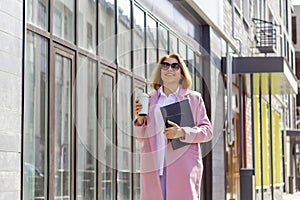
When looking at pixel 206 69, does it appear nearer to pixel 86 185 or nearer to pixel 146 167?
pixel 86 185

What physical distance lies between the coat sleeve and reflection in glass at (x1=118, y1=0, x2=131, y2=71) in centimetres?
401

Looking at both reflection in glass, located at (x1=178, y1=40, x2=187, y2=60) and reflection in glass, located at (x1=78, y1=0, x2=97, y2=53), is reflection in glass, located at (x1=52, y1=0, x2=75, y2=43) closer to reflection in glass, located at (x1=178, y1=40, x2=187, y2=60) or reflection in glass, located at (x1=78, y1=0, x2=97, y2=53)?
reflection in glass, located at (x1=78, y1=0, x2=97, y2=53)

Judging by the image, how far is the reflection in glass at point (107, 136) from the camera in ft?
28.1

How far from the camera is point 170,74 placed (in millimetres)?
5297

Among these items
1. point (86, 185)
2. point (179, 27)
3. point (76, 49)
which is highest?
point (179, 27)

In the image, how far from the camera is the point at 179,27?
12.6 metres

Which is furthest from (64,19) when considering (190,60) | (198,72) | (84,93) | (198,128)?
(198,72)

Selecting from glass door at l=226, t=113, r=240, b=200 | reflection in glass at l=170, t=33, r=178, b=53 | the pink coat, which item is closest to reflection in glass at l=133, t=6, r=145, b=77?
reflection in glass at l=170, t=33, r=178, b=53

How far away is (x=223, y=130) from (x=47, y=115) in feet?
31.8

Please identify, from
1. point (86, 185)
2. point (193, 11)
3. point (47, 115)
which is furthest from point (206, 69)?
point (47, 115)

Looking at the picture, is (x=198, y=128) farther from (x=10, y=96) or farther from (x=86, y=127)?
(x=86, y=127)

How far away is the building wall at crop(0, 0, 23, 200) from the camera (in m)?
5.53

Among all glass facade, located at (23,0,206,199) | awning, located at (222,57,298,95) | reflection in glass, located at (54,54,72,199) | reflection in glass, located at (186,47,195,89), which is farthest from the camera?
awning, located at (222,57,298,95)

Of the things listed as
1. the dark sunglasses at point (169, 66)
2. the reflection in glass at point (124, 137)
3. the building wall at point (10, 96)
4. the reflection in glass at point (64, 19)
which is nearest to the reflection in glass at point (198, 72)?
the reflection in glass at point (124, 137)
